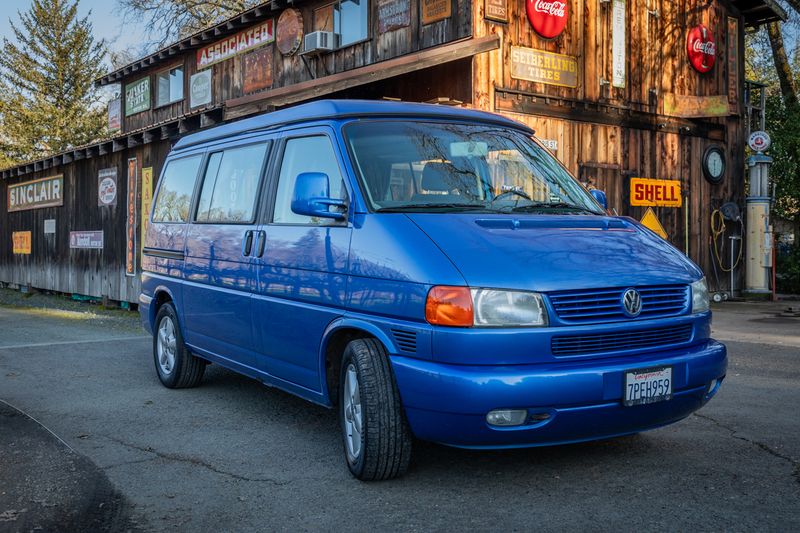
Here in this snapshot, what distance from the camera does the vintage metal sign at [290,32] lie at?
18.0 metres

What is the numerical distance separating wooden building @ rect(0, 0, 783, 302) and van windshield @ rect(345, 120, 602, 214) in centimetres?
673

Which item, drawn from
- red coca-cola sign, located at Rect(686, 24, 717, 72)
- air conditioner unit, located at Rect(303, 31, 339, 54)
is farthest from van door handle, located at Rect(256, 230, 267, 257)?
red coca-cola sign, located at Rect(686, 24, 717, 72)

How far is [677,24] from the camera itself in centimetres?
1670

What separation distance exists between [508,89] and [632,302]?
9.63 m

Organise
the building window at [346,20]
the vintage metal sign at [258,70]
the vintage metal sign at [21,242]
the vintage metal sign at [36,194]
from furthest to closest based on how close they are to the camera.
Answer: the vintage metal sign at [21,242] → the vintage metal sign at [36,194] → the vintage metal sign at [258,70] → the building window at [346,20]

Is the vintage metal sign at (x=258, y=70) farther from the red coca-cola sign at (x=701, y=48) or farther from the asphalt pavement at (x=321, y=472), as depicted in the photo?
the asphalt pavement at (x=321, y=472)

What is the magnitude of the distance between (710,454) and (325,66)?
1365 centimetres

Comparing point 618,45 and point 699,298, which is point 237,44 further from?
point 699,298

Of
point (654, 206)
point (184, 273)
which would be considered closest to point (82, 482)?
point (184, 273)

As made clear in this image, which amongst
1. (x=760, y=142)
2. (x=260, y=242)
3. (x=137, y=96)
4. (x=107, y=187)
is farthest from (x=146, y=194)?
(x=137, y=96)

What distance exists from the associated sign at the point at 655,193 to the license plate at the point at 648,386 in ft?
39.1

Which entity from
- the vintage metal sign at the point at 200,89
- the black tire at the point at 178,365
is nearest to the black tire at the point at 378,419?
the black tire at the point at 178,365

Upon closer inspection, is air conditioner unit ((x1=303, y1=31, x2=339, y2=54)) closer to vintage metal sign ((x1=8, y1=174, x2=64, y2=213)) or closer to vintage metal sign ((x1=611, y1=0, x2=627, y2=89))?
vintage metal sign ((x1=611, y1=0, x2=627, y2=89))

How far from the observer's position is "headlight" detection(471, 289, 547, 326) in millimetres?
3947
